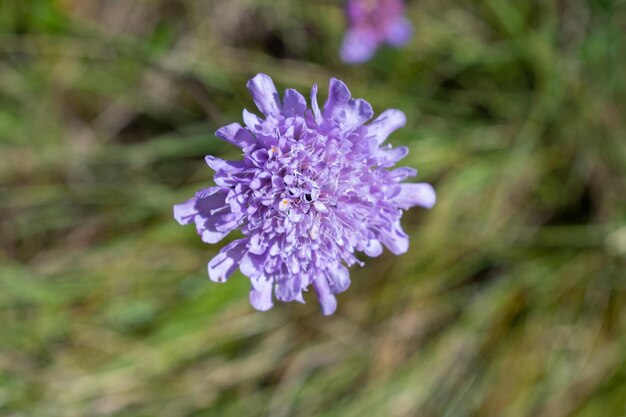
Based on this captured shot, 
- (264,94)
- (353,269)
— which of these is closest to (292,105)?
(264,94)

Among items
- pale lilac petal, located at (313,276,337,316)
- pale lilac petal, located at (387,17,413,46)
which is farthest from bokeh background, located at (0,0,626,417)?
pale lilac petal, located at (313,276,337,316)

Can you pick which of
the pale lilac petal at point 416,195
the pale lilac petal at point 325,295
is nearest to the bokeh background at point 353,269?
the pale lilac petal at point 416,195

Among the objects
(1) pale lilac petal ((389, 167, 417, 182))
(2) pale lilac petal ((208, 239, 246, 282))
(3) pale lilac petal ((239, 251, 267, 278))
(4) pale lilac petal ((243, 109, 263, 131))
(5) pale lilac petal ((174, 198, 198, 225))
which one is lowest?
(3) pale lilac petal ((239, 251, 267, 278))

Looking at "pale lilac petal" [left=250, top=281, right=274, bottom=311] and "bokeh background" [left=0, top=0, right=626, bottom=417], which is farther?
"bokeh background" [left=0, top=0, right=626, bottom=417]

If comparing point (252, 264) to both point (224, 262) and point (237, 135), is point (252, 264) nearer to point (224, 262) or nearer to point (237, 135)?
point (224, 262)

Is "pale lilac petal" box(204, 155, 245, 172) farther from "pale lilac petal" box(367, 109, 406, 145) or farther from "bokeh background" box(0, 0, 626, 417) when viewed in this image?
"bokeh background" box(0, 0, 626, 417)

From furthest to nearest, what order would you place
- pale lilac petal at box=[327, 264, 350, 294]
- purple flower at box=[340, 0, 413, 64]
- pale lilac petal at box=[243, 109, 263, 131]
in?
1. purple flower at box=[340, 0, 413, 64]
2. pale lilac petal at box=[327, 264, 350, 294]
3. pale lilac petal at box=[243, 109, 263, 131]

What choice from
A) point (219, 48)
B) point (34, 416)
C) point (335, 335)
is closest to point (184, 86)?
point (219, 48)
